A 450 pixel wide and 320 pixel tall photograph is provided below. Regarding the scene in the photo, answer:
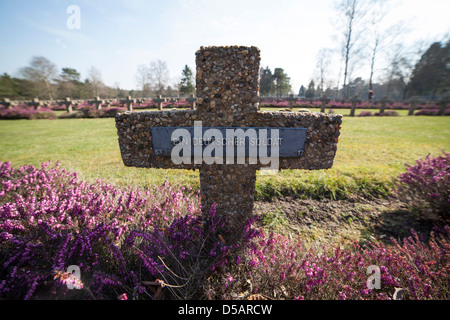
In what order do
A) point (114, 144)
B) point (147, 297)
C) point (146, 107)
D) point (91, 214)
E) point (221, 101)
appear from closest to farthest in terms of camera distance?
point (147, 297)
point (221, 101)
point (91, 214)
point (114, 144)
point (146, 107)

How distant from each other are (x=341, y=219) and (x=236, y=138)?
2.32 meters

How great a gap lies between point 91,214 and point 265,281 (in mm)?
2152

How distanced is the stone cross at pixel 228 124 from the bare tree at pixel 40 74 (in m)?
47.0

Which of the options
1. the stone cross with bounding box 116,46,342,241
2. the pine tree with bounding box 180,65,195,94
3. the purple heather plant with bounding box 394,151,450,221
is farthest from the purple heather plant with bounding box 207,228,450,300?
the pine tree with bounding box 180,65,195,94

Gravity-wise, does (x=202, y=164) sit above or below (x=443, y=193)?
above


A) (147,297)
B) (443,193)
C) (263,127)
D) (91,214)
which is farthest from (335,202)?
(91,214)

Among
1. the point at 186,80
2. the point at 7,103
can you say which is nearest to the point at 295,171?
the point at 7,103

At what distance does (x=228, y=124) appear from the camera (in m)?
2.04

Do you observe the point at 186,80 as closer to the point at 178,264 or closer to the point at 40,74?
the point at 40,74

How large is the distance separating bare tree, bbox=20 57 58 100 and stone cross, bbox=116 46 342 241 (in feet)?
154

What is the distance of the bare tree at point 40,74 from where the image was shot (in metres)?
34.4

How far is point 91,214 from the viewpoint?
230 centimetres
